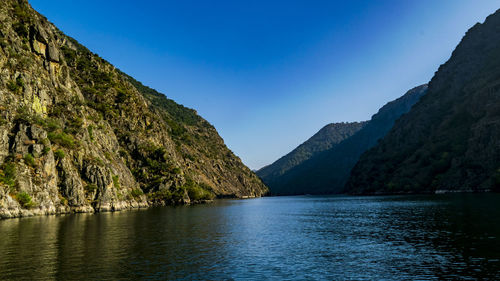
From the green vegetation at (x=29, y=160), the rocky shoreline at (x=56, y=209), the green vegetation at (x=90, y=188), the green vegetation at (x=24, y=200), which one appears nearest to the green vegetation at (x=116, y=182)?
the rocky shoreline at (x=56, y=209)

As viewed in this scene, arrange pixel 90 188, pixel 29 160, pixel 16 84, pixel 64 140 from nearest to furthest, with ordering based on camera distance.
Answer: pixel 29 160 → pixel 16 84 → pixel 64 140 → pixel 90 188

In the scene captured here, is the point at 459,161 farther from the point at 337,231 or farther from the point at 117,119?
the point at 117,119

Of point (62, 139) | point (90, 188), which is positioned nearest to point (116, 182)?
point (90, 188)

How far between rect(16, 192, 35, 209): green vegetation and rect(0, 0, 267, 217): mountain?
0.21m

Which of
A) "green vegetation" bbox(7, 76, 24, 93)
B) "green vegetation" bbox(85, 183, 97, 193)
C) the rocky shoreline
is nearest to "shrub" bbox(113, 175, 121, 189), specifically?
the rocky shoreline

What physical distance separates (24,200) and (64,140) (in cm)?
2807

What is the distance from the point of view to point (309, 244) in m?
42.0

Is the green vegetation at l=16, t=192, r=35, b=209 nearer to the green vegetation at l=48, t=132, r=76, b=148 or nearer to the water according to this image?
the green vegetation at l=48, t=132, r=76, b=148

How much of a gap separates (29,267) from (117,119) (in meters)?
143

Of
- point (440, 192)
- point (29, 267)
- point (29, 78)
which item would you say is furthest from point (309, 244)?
point (440, 192)

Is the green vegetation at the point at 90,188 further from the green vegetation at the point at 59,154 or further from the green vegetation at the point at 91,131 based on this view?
the green vegetation at the point at 91,131

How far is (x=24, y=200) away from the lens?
7825cm

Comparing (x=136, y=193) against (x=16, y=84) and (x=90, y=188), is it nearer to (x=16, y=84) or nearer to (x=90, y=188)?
(x=90, y=188)

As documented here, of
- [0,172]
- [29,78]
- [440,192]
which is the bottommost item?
[440,192]
